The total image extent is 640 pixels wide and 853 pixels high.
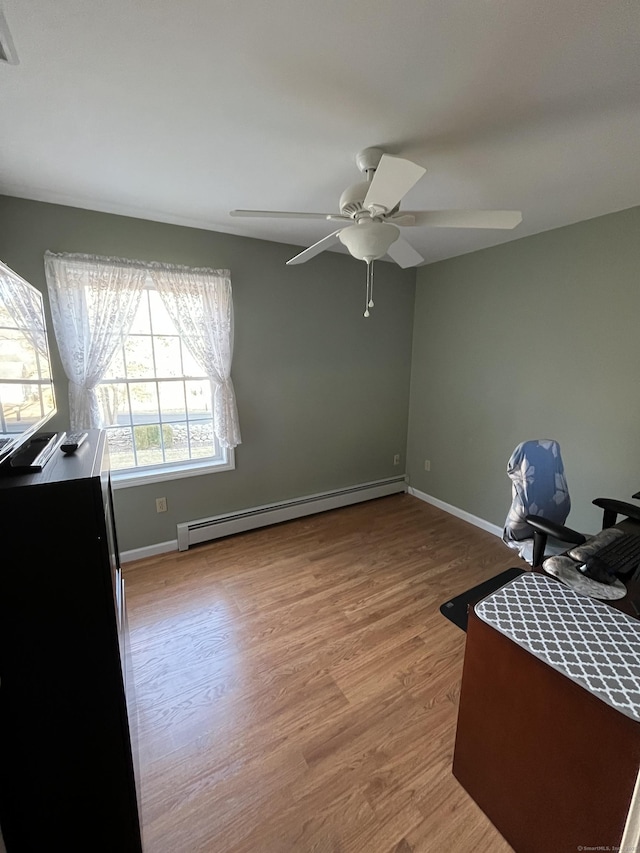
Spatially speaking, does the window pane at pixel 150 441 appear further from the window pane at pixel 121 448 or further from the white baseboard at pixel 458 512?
the white baseboard at pixel 458 512

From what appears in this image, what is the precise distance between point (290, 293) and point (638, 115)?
2189 millimetres

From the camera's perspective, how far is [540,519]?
168 cm

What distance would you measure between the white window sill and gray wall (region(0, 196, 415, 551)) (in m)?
0.05

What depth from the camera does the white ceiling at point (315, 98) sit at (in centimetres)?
95

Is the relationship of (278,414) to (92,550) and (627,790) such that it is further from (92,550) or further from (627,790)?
(627,790)

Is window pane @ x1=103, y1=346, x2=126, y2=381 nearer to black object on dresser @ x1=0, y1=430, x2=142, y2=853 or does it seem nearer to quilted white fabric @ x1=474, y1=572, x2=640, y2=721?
black object on dresser @ x1=0, y1=430, x2=142, y2=853

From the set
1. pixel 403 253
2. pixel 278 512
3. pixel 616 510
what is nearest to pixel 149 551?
pixel 278 512

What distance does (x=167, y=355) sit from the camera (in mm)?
2594

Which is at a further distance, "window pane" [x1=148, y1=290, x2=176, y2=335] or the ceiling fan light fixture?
"window pane" [x1=148, y1=290, x2=176, y2=335]

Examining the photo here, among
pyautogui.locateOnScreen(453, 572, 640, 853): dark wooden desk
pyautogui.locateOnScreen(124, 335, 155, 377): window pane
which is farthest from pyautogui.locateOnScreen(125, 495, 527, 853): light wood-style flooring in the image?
pyautogui.locateOnScreen(124, 335, 155, 377): window pane

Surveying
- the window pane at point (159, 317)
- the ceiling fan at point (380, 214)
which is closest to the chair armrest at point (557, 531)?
the ceiling fan at point (380, 214)

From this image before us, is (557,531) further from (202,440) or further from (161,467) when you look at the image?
(161,467)

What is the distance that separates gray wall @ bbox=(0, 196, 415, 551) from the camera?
86.3 inches

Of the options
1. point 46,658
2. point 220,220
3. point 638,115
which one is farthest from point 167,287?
point 638,115
